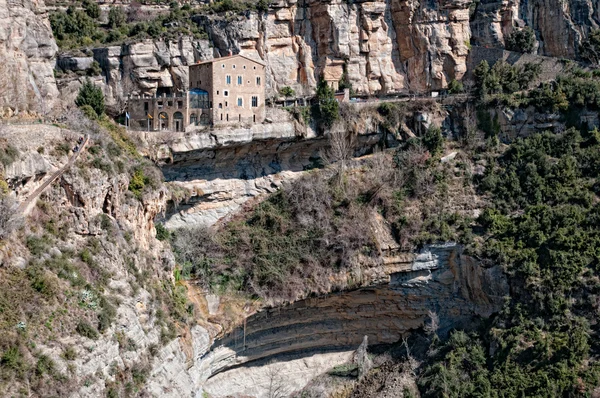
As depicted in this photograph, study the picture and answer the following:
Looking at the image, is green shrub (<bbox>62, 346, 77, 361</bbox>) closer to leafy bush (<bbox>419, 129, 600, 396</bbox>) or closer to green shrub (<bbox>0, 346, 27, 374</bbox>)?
green shrub (<bbox>0, 346, 27, 374</bbox>)

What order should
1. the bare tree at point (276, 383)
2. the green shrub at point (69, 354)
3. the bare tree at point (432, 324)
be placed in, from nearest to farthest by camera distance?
1. the green shrub at point (69, 354)
2. the bare tree at point (432, 324)
3. the bare tree at point (276, 383)

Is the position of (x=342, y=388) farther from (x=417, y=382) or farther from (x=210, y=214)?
(x=210, y=214)

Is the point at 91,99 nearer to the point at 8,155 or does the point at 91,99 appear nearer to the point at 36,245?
the point at 8,155

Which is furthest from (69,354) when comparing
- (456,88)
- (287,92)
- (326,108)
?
(456,88)

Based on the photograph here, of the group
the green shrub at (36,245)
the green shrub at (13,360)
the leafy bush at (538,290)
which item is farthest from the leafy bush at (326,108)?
the green shrub at (13,360)

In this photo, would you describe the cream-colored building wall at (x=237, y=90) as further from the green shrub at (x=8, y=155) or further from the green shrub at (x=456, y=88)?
A: the green shrub at (x=8, y=155)

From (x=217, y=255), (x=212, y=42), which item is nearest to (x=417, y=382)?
(x=217, y=255)

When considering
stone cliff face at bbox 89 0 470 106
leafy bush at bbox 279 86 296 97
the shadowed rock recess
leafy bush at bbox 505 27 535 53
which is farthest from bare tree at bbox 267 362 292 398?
leafy bush at bbox 505 27 535 53
